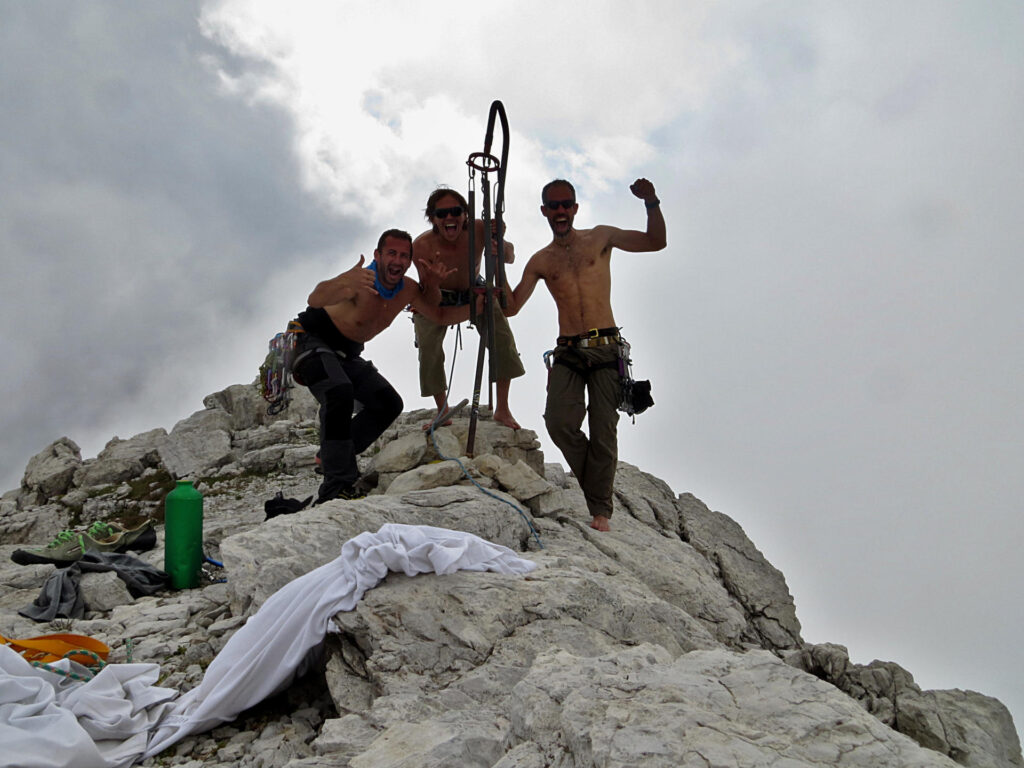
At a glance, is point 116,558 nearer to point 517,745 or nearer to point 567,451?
point 567,451

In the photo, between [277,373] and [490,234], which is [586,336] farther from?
[277,373]

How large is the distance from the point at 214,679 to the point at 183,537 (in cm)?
326

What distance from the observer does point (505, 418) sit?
9.77 meters

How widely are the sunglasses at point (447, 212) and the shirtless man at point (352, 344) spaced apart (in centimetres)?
60

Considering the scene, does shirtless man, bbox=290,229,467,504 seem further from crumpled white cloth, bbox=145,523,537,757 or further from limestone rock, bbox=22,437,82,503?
limestone rock, bbox=22,437,82,503

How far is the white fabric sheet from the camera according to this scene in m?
3.68

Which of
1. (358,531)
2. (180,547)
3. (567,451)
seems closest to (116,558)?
(180,547)

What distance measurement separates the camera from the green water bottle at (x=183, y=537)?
6.91m

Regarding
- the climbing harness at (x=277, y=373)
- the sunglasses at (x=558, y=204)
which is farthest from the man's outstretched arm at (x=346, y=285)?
the sunglasses at (x=558, y=204)

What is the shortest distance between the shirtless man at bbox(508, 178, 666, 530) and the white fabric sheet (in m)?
3.71

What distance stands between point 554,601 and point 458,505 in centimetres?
244

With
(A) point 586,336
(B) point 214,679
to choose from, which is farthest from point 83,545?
(A) point 586,336

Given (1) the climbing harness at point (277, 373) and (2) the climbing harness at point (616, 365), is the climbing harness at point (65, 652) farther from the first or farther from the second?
(2) the climbing harness at point (616, 365)

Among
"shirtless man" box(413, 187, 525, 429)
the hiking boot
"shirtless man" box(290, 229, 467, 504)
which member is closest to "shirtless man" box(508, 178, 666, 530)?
"shirtless man" box(413, 187, 525, 429)
